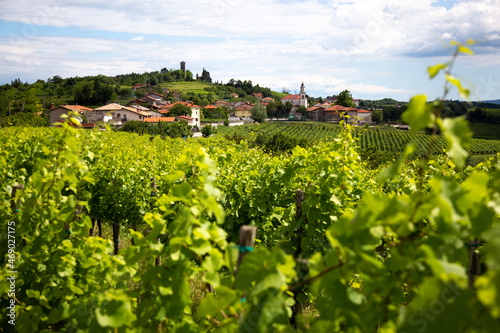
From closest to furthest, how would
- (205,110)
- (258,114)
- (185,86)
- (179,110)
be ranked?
(179,110)
(258,114)
(205,110)
(185,86)

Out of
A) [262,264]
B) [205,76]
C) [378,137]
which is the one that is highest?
[205,76]

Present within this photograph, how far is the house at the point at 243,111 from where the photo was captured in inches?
3575

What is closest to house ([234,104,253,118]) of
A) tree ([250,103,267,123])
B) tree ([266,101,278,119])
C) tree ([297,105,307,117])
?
tree ([250,103,267,123])

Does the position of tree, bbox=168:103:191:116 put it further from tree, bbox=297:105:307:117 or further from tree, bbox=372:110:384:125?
tree, bbox=372:110:384:125

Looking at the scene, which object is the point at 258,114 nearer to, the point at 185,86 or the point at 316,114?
the point at 316,114

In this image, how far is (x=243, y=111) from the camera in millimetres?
91812

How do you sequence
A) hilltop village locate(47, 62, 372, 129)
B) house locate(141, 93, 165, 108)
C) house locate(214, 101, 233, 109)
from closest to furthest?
hilltop village locate(47, 62, 372, 129), house locate(141, 93, 165, 108), house locate(214, 101, 233, 109)

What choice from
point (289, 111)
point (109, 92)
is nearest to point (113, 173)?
point (109, 92)

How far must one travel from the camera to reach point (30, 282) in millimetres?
2301

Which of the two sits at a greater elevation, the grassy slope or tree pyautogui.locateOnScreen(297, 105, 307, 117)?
the grassy slope

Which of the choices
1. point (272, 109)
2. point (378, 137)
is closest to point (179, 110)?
point (272, 109)

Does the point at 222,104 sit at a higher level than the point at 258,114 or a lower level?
higher

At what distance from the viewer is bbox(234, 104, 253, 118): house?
90.8 metres

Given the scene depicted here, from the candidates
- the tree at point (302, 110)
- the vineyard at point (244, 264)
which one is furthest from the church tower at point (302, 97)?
the vineyard at point (244, 264)
